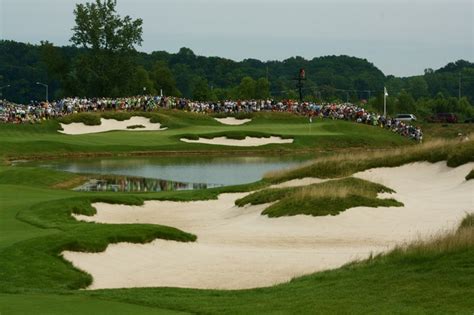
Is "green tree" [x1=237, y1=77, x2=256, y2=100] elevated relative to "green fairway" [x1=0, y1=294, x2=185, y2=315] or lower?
elevated

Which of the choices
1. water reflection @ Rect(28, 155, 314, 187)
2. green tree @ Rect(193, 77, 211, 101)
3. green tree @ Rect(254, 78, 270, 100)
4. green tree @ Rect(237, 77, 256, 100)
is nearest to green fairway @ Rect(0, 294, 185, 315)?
water reflection @ Rect(28, 155, 314, 187)

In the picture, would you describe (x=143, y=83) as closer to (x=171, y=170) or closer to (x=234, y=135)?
(x=234, y=135)

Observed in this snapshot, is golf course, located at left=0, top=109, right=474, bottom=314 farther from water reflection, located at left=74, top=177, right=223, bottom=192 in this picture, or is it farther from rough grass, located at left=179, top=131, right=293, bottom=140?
rough grass, located at left=179, top=131, right=293, bottom=140

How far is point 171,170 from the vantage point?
53938mm

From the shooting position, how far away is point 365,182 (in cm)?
3259

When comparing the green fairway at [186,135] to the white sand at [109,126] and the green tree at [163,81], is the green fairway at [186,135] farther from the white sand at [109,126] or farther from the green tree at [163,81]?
the green tree at [163,81]

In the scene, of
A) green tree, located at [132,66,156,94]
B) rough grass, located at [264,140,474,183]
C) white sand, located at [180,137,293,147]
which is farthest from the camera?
green tree, located at [132,66,156,94]

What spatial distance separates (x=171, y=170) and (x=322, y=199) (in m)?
26.5

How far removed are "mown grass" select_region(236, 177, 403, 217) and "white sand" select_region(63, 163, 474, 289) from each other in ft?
1.12

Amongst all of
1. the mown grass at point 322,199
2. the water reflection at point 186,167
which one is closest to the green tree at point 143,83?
the water reflection at point 186,167

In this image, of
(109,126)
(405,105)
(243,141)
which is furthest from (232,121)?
(405,105)

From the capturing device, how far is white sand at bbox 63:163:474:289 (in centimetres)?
2012

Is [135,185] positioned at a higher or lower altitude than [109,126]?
lower

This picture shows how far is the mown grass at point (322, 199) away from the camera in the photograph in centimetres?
2802
